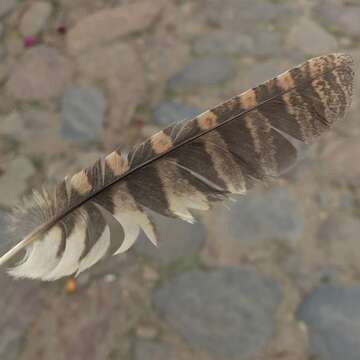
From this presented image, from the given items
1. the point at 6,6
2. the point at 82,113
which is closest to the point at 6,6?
the point at 6,6

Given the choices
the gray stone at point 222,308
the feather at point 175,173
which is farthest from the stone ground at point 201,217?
the feather at point 175,173

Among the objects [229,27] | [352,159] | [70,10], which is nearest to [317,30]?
[229,27]

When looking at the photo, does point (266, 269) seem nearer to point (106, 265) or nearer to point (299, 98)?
point (106, 265)

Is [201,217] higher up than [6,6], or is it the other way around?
[6,6]

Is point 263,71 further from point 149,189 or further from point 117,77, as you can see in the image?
point 149,189

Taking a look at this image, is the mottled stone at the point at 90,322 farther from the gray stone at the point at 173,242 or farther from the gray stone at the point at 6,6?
the gray stone at the point at 6,6

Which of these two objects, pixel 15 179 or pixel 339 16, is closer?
pixel 15 179

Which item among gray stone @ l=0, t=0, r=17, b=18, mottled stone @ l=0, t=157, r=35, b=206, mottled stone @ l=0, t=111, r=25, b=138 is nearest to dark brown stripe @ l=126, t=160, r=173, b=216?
mottled stone @ l=0, t=157, r=35, b=206

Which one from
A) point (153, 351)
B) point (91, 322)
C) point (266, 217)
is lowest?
point (266, 217)
